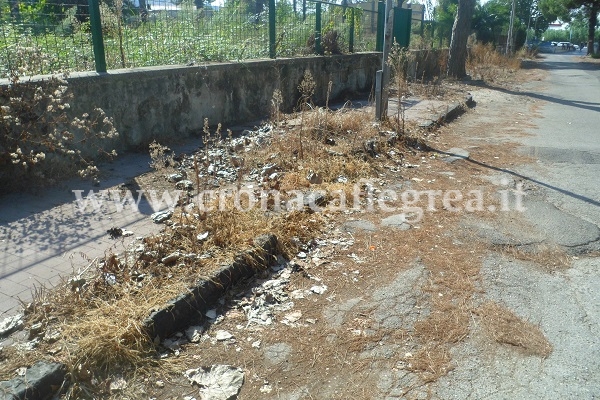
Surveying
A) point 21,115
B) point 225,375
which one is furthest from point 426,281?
point 21,115

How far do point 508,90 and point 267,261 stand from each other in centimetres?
1465

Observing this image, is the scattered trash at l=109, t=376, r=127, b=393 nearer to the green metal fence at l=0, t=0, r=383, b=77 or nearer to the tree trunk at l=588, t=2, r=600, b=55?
the green metal fence at l=0, t=0, r=383, b=77

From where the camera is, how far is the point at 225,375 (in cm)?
283

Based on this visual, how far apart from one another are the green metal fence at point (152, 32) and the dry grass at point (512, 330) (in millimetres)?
4924

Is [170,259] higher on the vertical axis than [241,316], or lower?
higher

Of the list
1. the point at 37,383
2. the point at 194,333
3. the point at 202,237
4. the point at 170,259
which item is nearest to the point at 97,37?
the point at 202,237

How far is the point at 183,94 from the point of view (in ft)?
25.6

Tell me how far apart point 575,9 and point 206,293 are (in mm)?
56033

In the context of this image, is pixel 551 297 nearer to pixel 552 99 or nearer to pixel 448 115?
pixel 448 115

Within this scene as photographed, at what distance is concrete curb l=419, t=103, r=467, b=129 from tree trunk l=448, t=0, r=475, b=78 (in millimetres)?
6925

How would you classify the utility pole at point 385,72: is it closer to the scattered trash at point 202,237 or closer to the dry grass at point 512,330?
the scattered trash at point 202,237

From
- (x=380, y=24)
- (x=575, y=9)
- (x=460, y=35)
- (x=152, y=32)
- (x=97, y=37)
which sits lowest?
(x=97, y=37)

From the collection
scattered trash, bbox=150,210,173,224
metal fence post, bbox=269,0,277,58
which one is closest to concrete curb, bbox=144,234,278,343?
scattered trash, bbox=150,210,173,224

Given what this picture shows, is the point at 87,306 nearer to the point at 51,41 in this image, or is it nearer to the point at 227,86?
the point at 51,41
